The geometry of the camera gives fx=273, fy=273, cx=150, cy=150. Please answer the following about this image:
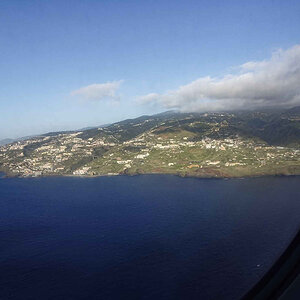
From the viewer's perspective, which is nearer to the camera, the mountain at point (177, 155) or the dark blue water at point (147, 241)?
the dark blue water at point (147, 241)

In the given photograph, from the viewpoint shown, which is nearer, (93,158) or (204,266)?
(204,266)

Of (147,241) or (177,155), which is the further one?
(177,155)

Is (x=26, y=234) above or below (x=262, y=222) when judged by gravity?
above

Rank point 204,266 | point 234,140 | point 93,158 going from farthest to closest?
point 234,140, point 93,158, point 204,266

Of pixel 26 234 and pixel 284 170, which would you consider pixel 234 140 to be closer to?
pixel 284 170

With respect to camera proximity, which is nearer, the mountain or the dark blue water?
the dark blue water

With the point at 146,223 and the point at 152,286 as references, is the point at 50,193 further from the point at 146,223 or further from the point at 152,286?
the point at 152,286

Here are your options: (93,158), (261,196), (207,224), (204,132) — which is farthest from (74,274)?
(204,132)

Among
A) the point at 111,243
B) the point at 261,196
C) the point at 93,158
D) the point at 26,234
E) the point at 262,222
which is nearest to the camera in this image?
the point at 111,243
